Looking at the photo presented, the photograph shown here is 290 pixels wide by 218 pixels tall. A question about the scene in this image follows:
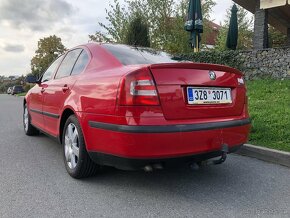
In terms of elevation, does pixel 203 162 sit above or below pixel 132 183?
above

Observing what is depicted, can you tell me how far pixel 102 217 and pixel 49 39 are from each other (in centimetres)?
5430

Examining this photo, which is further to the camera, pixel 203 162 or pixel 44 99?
pixel 44 99

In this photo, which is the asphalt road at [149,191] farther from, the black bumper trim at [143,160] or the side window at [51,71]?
the side window at [51,71]

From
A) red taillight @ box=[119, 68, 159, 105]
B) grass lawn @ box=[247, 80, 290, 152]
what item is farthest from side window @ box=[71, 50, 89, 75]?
grass lawn @ box=[247, 80, 290, 152]

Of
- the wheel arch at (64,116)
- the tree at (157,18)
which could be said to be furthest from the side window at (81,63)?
the tree at (157,18)

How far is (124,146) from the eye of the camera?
3.01m

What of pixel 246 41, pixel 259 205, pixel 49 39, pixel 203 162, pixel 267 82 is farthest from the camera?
pixel 49 39

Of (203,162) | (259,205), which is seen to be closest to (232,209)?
(259,205)

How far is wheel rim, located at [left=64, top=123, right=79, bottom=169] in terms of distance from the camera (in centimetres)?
382

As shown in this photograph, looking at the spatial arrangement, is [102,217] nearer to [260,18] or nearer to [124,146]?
[124,146]

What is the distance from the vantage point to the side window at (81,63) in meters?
4.09

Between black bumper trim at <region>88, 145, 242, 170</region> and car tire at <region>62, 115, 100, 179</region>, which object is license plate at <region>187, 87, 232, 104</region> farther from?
car tire at <region>62, 115, 100, 179</region>

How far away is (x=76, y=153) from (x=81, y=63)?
3.67ft

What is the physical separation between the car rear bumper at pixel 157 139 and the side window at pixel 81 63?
3.13 feet
